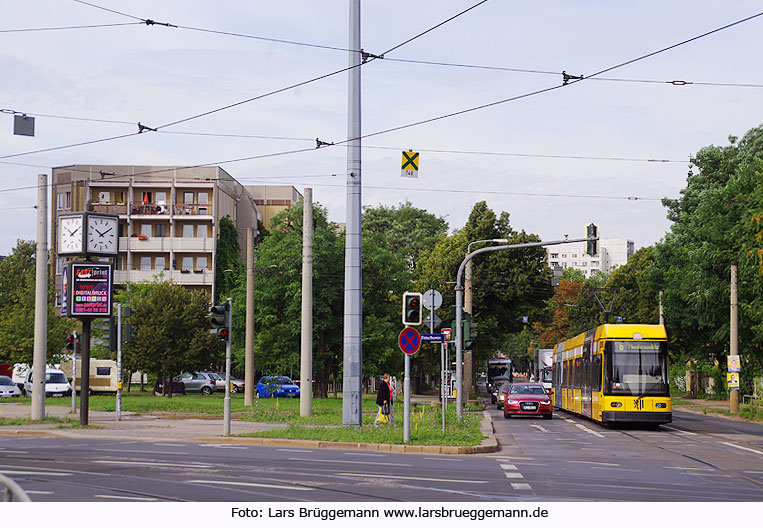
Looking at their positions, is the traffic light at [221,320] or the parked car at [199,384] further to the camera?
the parked car at [199,384]

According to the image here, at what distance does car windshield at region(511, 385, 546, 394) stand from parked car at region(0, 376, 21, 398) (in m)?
34.2

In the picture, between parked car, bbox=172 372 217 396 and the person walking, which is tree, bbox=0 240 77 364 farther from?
the person walking

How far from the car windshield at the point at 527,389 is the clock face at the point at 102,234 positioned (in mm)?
18366

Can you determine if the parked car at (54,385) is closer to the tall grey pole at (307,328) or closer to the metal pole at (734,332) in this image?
→ the tall grey pole at (307,328)

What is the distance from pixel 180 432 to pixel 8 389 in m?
38.2

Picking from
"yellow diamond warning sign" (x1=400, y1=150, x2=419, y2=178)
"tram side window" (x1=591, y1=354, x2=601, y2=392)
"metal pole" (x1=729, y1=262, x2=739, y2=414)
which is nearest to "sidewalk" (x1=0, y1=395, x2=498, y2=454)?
"tram side window" (x1=591, y1=354, x2=601, y2=392)

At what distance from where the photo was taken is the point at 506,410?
41.0 metres

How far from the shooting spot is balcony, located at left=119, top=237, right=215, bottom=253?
267 ft

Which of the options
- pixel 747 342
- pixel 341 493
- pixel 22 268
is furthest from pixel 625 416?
pixel 22 268

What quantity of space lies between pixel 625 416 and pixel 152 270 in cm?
5766

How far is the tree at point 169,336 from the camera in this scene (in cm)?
5625

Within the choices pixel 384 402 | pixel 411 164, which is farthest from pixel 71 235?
pixel 411 164

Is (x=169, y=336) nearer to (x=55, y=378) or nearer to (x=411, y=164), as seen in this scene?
(x=55, y=378)

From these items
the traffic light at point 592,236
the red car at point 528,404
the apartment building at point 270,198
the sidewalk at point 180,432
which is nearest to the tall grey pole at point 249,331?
the sidewalk at point 180,432
